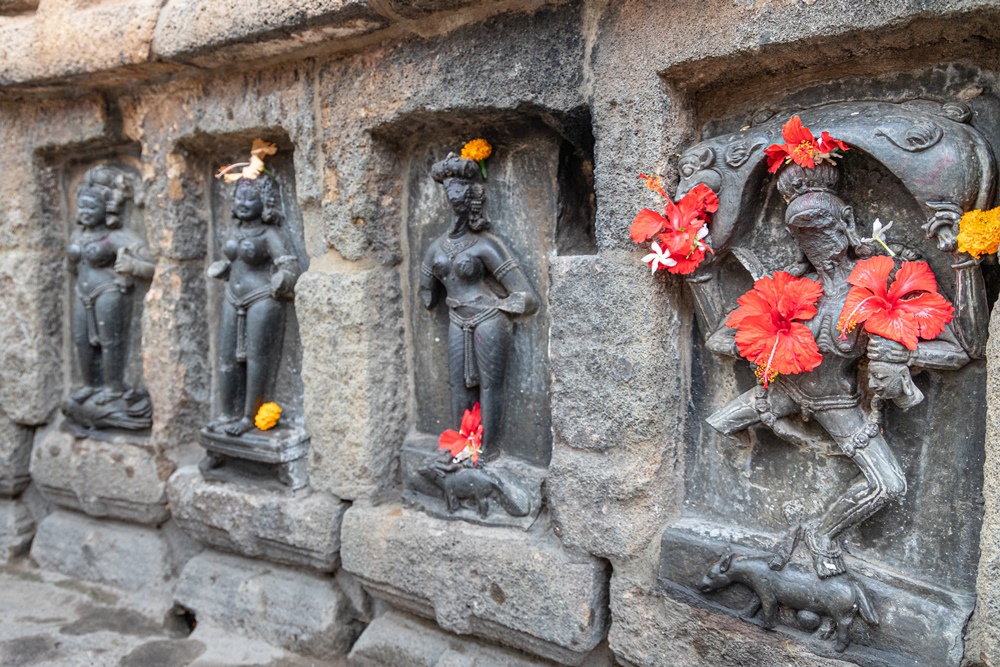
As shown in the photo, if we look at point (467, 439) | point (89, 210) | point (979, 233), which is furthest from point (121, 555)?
point (979, 233)

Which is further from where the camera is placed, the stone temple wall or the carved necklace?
the carved necklace

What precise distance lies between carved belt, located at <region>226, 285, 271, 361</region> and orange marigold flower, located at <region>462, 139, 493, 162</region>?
1.08 metres

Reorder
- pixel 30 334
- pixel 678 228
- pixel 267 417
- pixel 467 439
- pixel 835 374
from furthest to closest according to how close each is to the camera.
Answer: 1. pixel 30 334
2. pixel 267 417
3. pixel 467 439
4. pixel 678 228
5. pixel 835 374

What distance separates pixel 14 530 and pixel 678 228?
3.82 meters

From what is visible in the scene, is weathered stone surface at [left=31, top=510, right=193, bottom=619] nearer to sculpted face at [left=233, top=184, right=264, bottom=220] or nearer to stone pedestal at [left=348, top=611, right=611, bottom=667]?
stone pedestal at [left=348, top=611, right=611, bottom=667]

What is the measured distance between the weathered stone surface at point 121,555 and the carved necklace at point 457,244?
6.79ft

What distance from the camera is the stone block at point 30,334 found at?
355 centimetres

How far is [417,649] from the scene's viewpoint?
2762 mm

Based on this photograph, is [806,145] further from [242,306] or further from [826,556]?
[242,306]

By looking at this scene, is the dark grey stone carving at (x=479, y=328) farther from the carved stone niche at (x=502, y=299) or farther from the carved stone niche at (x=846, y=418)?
the carved stone niche at (x=846, y=418)

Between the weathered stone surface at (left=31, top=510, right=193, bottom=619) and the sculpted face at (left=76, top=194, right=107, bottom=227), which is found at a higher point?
the sculpted face at (left=76, top=194, right=107, bottom=227)

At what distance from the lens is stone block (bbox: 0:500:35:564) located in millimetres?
3797

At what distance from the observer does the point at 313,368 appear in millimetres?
2859

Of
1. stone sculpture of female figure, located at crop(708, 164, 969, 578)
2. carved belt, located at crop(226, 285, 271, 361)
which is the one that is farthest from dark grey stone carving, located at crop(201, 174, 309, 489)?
stone sculpture of female figure, located at crop(708, 164, 969, 578)
